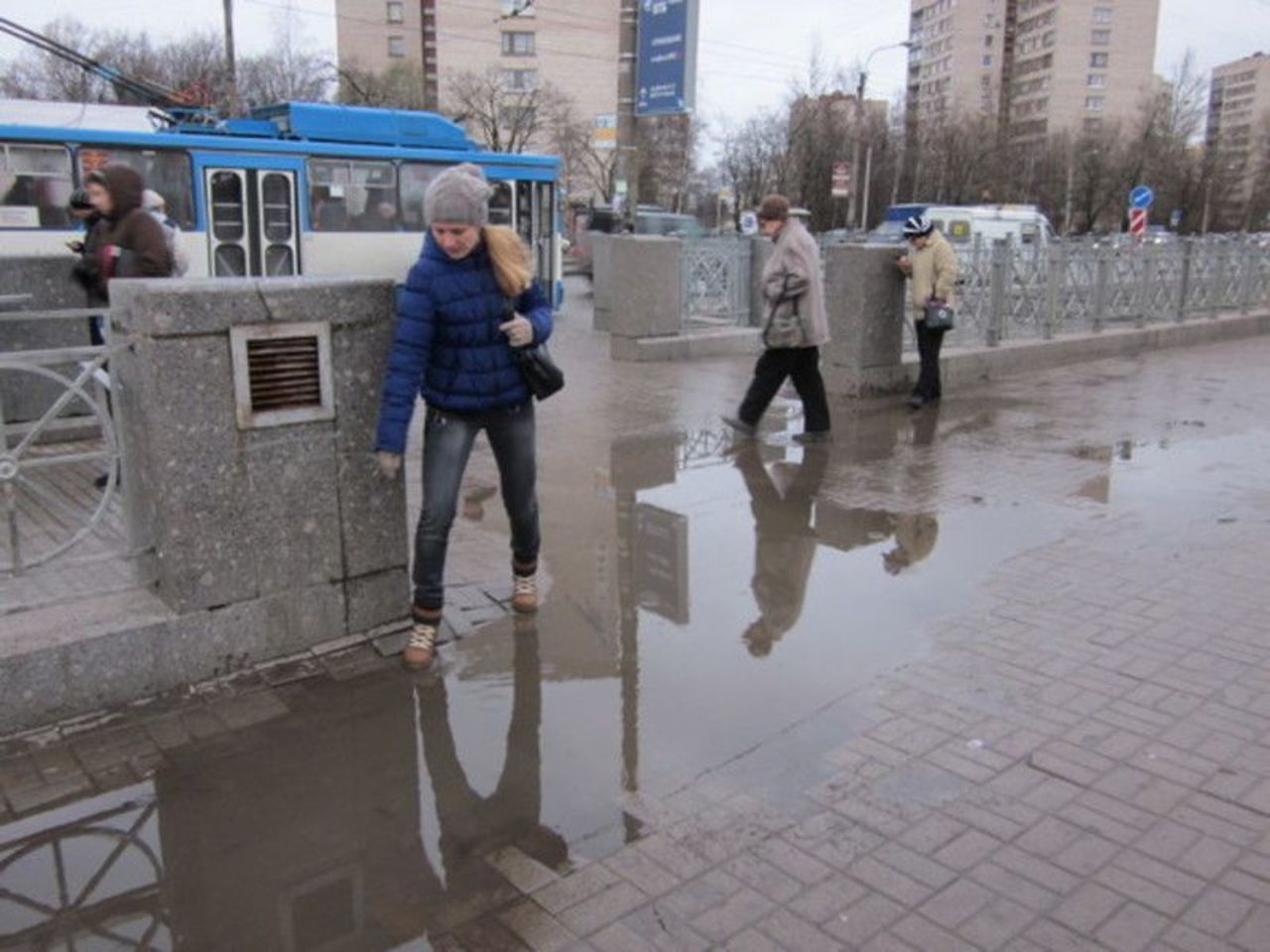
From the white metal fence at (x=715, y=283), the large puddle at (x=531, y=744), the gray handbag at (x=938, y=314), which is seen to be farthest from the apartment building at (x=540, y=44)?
the large puddle at (x=531, y=744)

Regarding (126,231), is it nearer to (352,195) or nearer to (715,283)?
(715,283)

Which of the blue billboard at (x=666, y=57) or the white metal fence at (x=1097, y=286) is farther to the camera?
the blue billboard at (x=666, y=57)

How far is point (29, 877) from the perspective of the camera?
2.96 m

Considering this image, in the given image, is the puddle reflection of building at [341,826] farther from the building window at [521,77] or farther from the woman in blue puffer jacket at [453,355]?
the building window at [521,77]

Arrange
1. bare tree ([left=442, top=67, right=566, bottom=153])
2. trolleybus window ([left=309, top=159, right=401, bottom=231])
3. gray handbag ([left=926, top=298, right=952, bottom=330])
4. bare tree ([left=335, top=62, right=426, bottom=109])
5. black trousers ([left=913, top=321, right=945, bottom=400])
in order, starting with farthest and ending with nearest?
bare tree ([left=442, top=67, right=566, bottom=153])
bare tree ([left=335, top=62, right=426, bottom=109])
trolleybus window ([left=309, top=159, right=401, bottom=231])
black trousers ([left=913, top=321, right=945, bottom=400])
gray handbag ([left=926, top=298, right=952, bottom=330])

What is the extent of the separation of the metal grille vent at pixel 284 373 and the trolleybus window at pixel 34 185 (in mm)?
11829

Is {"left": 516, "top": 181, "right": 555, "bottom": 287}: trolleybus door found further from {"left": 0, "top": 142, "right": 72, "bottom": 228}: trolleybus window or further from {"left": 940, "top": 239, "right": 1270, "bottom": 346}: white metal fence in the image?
{"left": 940, "top": 239, "right": 1270, "bottom": 346}: white metal fence

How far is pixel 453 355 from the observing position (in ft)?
14.1

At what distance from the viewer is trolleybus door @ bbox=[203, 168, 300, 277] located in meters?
15.1

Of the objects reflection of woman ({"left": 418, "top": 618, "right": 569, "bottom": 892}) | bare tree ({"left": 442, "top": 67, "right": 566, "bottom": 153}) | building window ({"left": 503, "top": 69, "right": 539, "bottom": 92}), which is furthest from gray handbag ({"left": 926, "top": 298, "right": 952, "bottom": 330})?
building window ({"left": 503, "top": 69, "right": 539, "bottom": 92})

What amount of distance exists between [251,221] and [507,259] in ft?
41.2

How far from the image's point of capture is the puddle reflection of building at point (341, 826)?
284 cm

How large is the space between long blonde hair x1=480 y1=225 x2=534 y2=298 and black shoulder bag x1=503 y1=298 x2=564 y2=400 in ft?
0.22

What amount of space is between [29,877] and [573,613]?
7.86 feet
